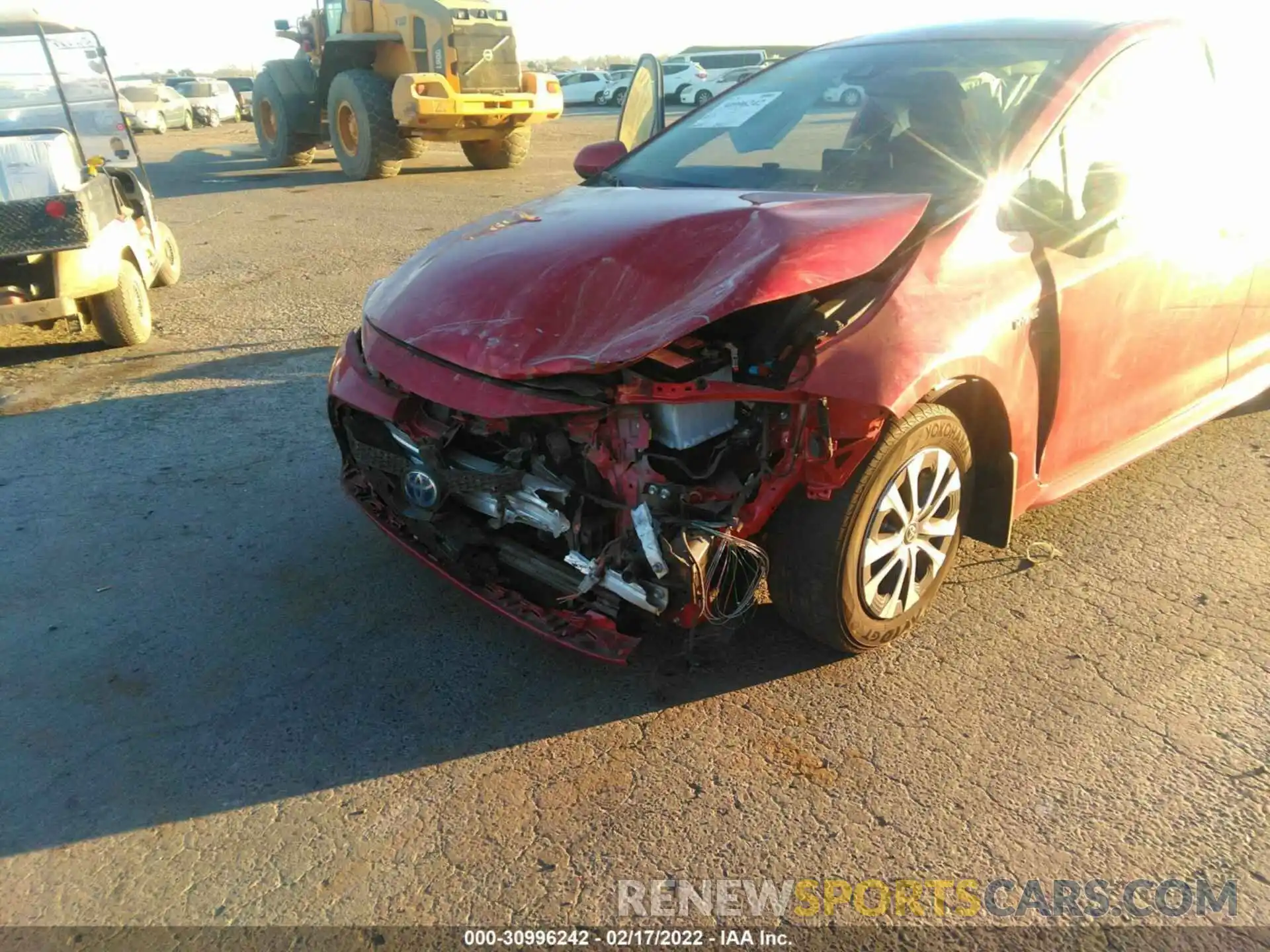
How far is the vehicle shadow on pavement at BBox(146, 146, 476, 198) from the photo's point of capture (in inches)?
602

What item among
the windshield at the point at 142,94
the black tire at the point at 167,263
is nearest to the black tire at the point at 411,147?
the black tire at the point at 167,263

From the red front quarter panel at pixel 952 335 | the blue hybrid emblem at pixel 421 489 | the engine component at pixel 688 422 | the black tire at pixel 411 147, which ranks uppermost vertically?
the red front quarter panel at pixel 952 335

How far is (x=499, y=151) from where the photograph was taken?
16.5m

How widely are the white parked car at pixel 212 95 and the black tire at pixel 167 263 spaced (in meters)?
26.3

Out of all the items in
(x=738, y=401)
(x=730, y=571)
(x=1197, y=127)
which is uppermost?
(x=1197, y=127)

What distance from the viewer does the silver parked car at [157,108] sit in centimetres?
2738

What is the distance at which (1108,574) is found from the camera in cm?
358

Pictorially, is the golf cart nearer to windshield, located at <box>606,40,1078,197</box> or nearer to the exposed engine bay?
windshield, located at <box>606,40,1078,197</box>

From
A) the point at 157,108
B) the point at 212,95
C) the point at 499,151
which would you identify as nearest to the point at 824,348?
the point at 499,151

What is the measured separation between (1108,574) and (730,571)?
5.46 ft

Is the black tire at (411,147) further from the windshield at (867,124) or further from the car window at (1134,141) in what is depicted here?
the car window at (1134,141)

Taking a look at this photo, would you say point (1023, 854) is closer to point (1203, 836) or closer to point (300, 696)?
point (1203, 836)

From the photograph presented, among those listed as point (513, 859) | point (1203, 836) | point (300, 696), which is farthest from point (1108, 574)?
point (300, 696)

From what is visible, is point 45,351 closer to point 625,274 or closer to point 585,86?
point 625,274
